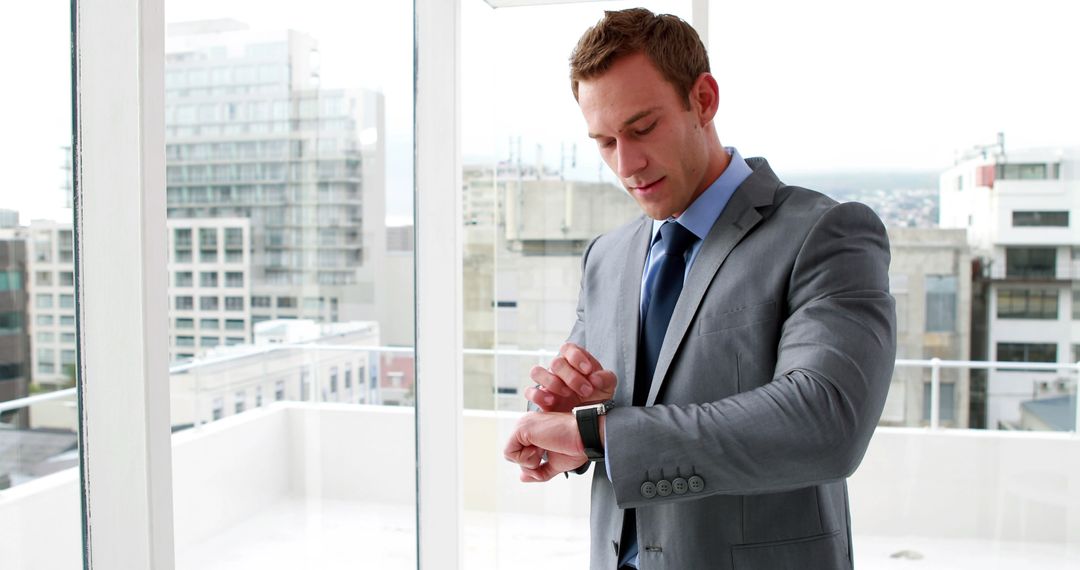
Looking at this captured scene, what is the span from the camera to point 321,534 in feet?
7.18

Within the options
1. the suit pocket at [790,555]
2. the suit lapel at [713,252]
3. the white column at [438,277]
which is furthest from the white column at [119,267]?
the white column at [438,277]

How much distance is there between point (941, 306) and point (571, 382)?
3.21 meters

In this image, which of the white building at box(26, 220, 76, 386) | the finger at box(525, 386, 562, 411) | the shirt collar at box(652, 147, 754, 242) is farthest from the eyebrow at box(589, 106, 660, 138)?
the white building at box(26, 220, 76, 386)

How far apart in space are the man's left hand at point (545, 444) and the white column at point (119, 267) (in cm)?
53

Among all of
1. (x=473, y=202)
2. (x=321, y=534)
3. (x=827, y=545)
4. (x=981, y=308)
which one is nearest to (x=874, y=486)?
(x=981, y=308)

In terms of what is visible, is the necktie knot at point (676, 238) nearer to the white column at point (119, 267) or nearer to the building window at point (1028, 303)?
the white column at point (119, 267)

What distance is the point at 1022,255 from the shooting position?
3.75 metres

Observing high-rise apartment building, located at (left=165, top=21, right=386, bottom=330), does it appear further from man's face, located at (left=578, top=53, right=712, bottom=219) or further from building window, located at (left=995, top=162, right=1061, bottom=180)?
building window, located at (left=995, top=162, right=1061, bottom=180)

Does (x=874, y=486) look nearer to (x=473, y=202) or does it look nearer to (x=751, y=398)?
(x=473, y=202)

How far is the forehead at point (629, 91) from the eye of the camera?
1.14 meters

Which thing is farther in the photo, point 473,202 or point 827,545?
point 473,202

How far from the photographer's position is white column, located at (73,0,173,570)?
1.11 meters

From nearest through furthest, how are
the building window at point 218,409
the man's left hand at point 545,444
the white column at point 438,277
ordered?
the man's left hand at point 545,444
the building window at point 218,409
the white column at point 438,277

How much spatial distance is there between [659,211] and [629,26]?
0.27m
